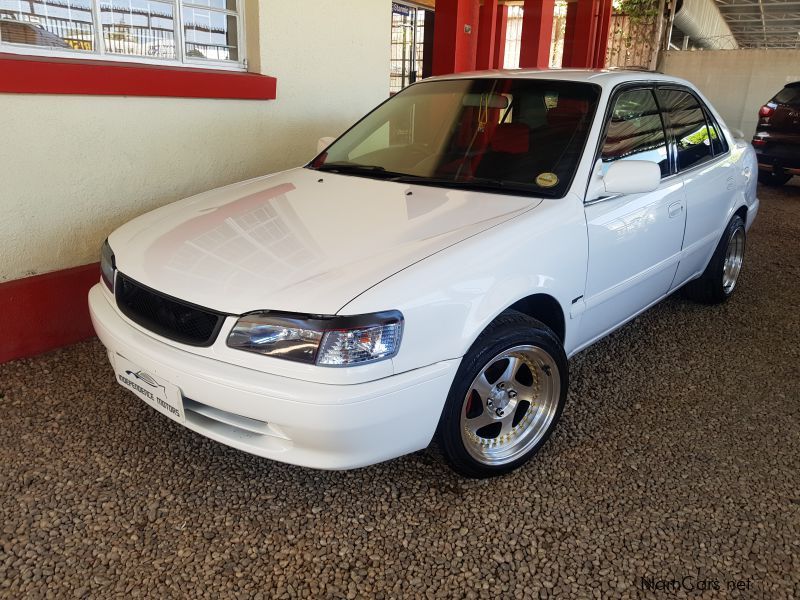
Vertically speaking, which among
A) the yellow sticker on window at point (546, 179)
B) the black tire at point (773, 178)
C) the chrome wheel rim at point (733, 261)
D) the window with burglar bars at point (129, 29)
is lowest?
the black tire at point (773, 178)

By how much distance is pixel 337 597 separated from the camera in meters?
2.03

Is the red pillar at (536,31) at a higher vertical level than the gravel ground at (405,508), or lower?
higher

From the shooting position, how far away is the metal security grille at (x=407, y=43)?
28.8 feet

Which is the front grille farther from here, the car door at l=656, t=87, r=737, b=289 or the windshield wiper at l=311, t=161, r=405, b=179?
the car door at l=656, t=87, r=737, b=289

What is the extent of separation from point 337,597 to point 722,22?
28.5 metres

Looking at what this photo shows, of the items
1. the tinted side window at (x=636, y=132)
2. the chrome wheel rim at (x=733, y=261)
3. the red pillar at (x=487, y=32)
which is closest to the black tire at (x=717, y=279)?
the chrome wheel rim at (x=733, y=261)

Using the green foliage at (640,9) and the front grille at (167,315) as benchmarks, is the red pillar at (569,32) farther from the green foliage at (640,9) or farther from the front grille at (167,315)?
the front grille at (167,315)

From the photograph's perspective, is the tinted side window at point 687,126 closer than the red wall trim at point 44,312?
No

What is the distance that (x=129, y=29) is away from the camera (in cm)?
377

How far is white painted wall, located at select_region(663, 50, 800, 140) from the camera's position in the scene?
14.2m

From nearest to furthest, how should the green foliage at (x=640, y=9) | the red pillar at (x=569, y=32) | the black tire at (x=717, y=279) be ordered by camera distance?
the black tire at (x=717, y=279) → the red pillar at (x=569, y=32) → the green foliage at (x=640, y=9)

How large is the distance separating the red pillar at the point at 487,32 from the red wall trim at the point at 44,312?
258 inches

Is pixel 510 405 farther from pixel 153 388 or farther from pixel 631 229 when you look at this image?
pixel 153 388

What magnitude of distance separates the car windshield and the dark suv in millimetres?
7930
